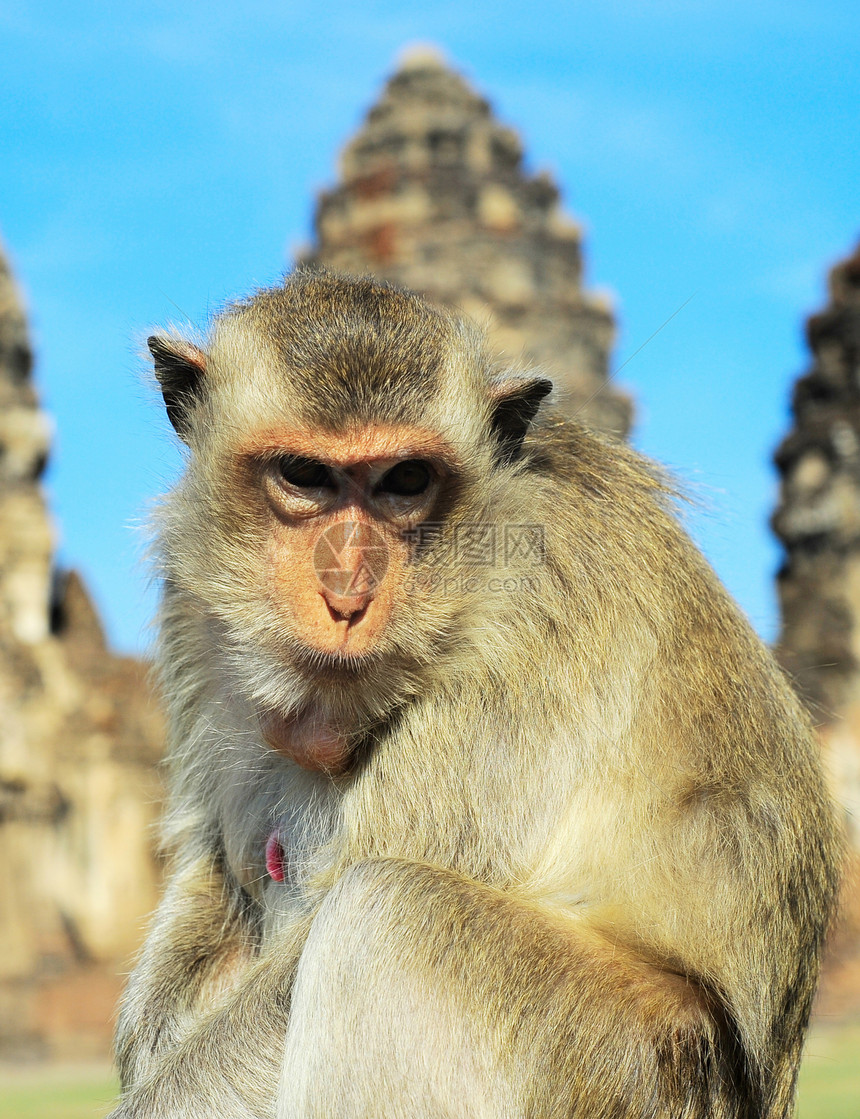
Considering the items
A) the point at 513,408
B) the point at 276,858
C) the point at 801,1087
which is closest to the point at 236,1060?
the point at 276,858

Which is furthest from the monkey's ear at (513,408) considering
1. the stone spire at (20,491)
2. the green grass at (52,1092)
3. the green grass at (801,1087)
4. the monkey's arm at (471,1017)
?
the stone spire at (20,491)

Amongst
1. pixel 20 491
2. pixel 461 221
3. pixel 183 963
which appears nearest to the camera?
pixel 183 963

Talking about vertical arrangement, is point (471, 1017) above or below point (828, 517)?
below

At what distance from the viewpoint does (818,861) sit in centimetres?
330

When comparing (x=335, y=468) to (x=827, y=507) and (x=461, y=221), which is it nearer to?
(x=827, y=507)

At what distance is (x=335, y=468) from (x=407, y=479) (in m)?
0.21

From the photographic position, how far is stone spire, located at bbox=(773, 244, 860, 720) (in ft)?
41.2

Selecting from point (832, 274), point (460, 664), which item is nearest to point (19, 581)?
point (832, 274)

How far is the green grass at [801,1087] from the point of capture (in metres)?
8.62

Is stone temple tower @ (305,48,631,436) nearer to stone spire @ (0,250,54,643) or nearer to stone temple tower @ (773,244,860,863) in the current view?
stone temple tower @ (773,244,860,863)

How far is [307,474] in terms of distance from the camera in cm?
328

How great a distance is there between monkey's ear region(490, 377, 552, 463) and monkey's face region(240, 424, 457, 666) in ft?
0.88

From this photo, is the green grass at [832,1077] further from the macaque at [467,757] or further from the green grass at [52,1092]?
the macaque at [467,757]

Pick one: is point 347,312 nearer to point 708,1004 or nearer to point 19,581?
point 708,1004
